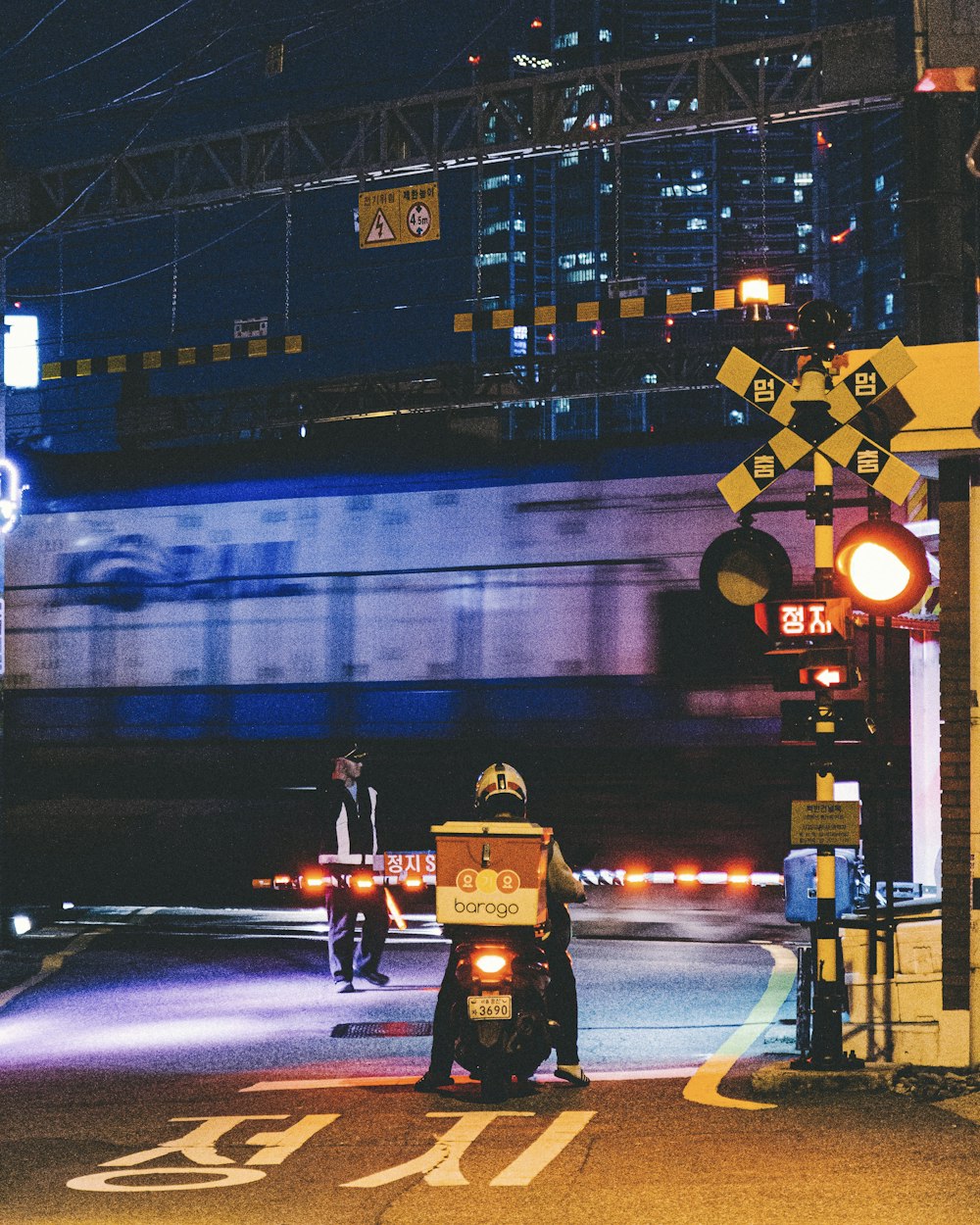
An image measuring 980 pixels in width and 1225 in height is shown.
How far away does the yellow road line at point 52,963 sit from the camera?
40.1 ft

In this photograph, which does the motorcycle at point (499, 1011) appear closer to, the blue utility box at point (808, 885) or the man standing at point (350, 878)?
the blue utility box at point (808, 885)

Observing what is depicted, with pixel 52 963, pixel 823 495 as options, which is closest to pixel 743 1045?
pixel 823 495

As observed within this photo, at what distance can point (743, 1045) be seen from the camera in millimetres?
9312

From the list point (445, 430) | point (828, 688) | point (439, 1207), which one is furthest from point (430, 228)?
point (439, 1207)

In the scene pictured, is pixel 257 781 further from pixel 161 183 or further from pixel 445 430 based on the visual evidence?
pixel 161 183

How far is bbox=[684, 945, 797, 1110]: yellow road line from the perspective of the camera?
7785mm

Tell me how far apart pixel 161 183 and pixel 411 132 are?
3.21 m

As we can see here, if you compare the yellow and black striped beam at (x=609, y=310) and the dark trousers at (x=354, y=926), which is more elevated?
the yellow and black striped beam at (x=609, y=310)

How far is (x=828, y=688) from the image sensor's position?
8.53 metres

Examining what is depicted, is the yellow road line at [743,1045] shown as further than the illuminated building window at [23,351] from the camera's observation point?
No

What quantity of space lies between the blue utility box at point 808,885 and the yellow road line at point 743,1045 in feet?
2.89

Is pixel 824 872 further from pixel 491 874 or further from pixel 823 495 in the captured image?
pixel 823 495

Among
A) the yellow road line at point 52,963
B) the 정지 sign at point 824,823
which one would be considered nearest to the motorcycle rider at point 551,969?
the 정지 sign at point 824,823

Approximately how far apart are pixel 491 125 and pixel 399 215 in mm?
1321
